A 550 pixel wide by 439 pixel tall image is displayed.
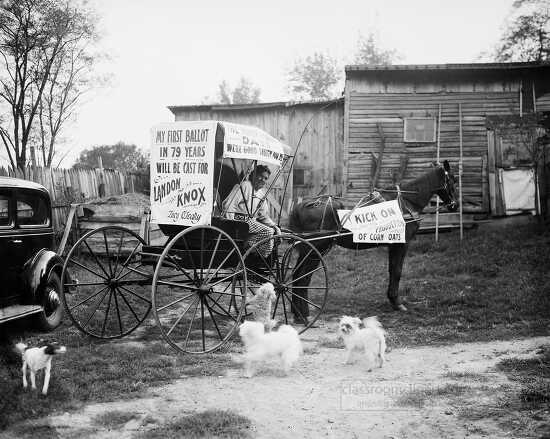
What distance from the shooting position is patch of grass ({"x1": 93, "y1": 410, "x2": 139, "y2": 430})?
4434 millimetres

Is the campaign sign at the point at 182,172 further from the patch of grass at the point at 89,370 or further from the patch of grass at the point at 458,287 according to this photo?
the patch of grass at the point at 458,287

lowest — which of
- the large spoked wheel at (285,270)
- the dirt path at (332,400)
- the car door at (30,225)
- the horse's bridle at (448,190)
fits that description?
the dirt path at (332,400)

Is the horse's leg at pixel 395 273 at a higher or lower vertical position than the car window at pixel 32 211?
lower

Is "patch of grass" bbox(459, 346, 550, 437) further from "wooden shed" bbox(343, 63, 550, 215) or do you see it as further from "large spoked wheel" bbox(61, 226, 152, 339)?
"wooden shed" bbox(343, 63, 550, 215)

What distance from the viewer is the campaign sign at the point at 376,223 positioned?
335 inches

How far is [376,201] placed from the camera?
905 centimetres

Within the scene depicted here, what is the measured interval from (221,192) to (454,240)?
384 inches

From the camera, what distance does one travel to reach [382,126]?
1817cm

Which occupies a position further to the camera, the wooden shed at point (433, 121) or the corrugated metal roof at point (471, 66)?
the wooden shed at point (433, 121)

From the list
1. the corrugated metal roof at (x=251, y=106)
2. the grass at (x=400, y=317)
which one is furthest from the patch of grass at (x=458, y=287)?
the corrugated metal roof at (x=251, y=106)

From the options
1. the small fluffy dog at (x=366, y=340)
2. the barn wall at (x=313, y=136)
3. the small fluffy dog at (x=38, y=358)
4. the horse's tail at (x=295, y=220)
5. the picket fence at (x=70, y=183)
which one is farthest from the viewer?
the barn wall at (x=313, y=136)

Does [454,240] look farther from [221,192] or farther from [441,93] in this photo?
[221,192]

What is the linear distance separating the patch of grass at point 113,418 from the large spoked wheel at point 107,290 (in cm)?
218

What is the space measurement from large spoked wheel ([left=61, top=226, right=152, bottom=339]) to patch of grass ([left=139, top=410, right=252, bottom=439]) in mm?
2620
